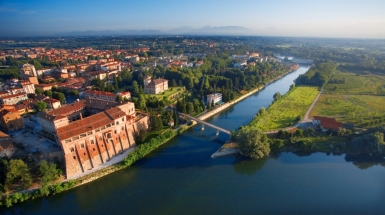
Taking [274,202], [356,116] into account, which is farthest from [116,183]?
[356,116]

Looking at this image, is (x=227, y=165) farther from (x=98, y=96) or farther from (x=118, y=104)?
(x=98, y=96)

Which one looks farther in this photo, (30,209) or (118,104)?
(118,104)

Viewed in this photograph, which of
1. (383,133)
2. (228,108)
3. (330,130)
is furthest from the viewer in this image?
(228,108)

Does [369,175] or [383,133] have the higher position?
[383,133]

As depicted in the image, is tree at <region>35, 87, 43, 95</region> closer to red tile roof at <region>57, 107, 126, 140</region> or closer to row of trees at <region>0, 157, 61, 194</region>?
red tile roof at <region>57, 107, 126, 140</region>

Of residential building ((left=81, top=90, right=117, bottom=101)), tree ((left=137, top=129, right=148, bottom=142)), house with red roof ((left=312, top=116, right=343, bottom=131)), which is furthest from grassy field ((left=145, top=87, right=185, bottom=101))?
house with red roof ((left=312, top=116, right=343, bottom=131))
